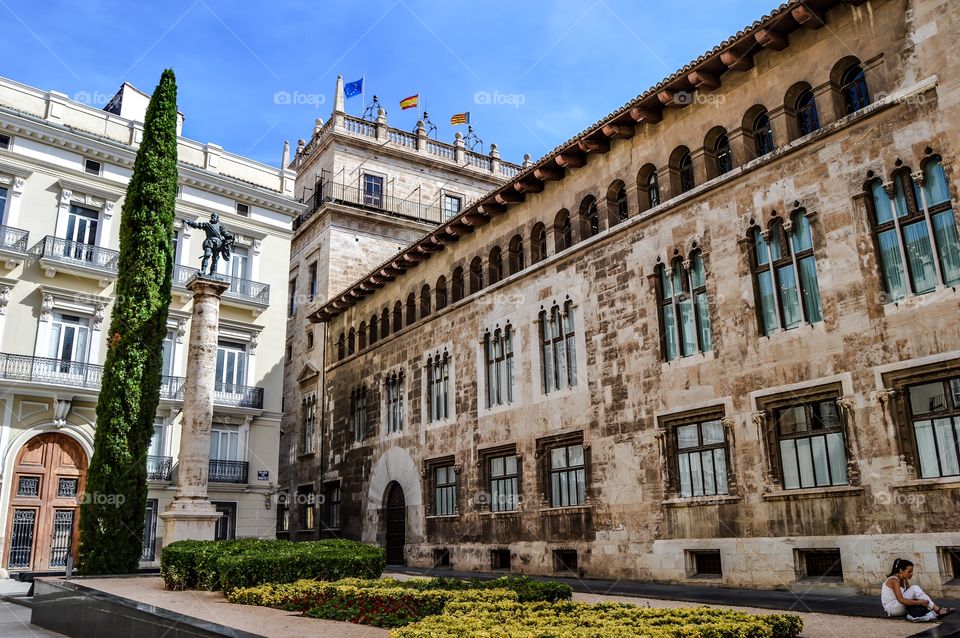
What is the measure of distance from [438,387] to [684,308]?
10.9 meters

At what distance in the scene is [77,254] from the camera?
2758 centimetres

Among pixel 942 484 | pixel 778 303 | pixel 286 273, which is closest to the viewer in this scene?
pixel 942 484

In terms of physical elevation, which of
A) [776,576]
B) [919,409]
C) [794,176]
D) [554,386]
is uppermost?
[794,176]

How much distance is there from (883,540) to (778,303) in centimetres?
484

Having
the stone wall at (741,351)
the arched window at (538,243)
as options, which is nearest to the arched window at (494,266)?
the stone wall at (741,351)

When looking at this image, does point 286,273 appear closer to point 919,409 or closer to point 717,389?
point 717,389

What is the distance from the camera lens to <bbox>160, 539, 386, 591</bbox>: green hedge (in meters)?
13.9

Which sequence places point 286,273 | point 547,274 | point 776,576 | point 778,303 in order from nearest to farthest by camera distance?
point 776,576
point 778,303
point 547,274
point 286,273

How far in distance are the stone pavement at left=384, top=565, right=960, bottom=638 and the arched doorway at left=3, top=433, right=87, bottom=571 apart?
1857 cm

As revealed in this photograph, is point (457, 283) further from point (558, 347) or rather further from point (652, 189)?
point (652, 189)

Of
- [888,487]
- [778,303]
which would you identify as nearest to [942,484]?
[888,487]

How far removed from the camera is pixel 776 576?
46.5ft

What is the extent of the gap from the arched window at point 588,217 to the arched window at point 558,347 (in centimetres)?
197

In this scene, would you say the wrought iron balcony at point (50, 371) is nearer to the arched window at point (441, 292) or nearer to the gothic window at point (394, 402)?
the gothic window at point (394, 402)
